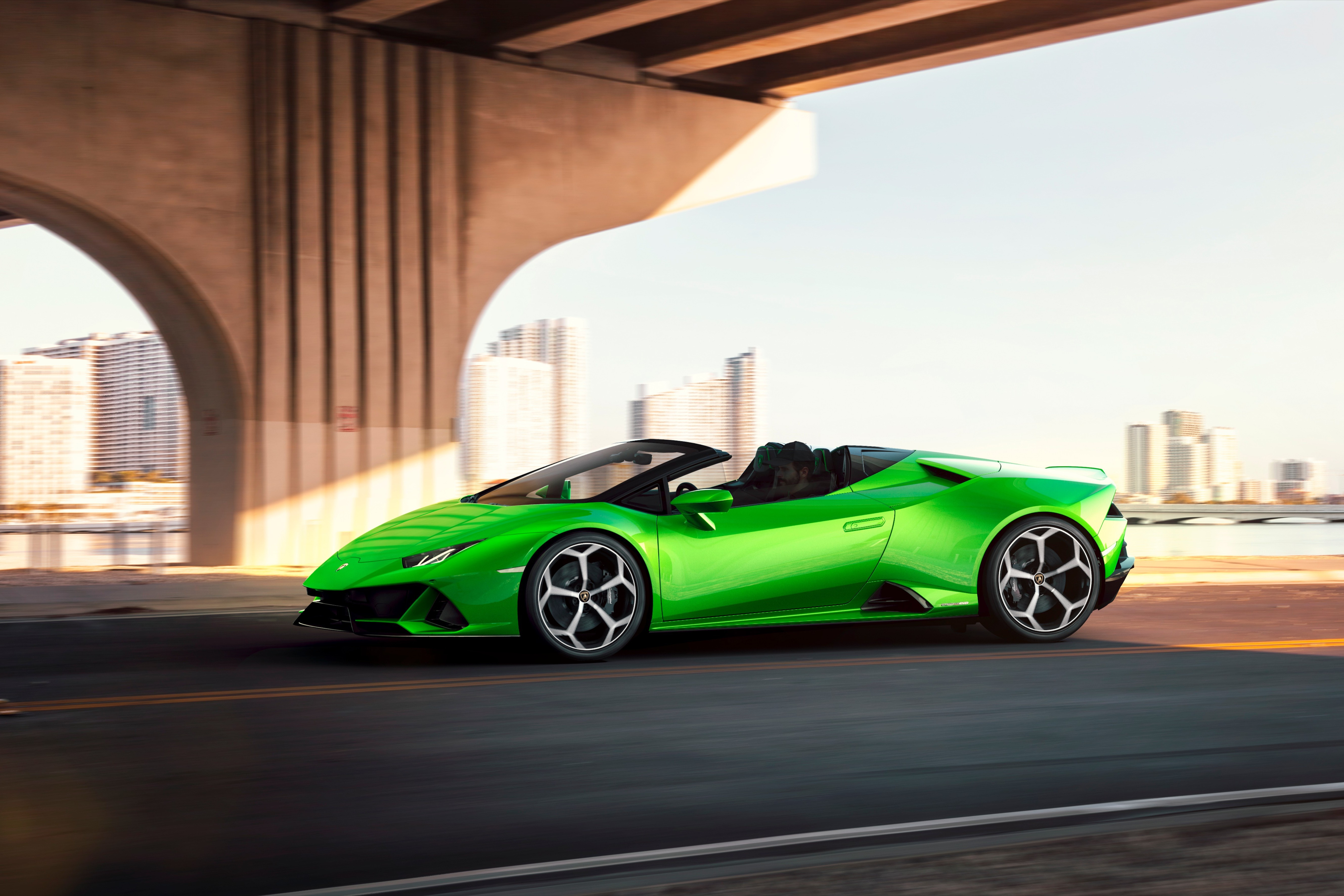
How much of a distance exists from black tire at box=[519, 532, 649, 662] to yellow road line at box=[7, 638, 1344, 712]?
8.1 inches

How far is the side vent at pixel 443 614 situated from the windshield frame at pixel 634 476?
0.78 meters

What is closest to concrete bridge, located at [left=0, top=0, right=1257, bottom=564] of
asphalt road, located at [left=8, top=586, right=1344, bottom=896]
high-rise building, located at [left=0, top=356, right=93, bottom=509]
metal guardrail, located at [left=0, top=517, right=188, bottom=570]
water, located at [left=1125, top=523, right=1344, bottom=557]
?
metal guardrail, located at [left=0, top=517, right=188, bottom=570]

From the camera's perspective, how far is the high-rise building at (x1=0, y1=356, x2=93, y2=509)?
73.4ft

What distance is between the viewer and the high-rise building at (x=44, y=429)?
22375 mm

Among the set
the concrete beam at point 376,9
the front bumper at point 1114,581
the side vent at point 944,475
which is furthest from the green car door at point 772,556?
the concrete beam at point 376,9

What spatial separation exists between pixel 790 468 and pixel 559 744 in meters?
3.01

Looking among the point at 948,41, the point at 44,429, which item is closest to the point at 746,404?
the point at 948,41

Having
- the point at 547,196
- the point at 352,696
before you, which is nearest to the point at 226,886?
the point at 352,696

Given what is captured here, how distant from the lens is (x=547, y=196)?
17609mm

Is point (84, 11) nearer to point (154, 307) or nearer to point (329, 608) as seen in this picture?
point (154, 307)

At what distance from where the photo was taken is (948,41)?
17.3m

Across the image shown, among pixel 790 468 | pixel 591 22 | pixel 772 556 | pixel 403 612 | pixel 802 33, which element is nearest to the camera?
pixel 403 612

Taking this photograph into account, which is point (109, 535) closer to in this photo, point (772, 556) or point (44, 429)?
point (44, 429)

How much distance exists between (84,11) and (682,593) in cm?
1117
